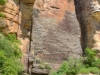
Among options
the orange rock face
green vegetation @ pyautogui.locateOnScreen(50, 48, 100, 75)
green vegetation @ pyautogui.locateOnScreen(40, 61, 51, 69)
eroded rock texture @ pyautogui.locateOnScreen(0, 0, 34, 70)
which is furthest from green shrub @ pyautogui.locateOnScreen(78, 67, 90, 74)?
the orange rock face

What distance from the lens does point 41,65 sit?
11.5 meters

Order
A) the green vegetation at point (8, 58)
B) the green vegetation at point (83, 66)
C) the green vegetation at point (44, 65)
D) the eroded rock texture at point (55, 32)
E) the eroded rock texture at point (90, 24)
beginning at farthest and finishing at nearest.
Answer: the eroded rock texture at point (90, 24), the eroded rock texture at point (55, 32), the green vegetation at point (44, 65), the green vegetation at point (83, 66), the green vegetation at point (8, 58)

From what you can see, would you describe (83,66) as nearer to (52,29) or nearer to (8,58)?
(52,29)

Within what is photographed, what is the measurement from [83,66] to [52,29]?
9.94ft

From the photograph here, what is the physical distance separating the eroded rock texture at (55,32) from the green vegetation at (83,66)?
985mm

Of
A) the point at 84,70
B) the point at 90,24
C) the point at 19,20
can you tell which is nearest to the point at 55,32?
the point at 90,24

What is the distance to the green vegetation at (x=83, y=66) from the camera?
37.0 ft

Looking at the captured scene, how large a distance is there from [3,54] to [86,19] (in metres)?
7.19

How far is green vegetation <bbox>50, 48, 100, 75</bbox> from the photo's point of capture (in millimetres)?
11273

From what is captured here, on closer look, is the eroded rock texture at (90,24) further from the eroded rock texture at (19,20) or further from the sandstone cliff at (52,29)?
the eroded rock texture at (19,20)

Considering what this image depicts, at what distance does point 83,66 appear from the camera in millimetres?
12148

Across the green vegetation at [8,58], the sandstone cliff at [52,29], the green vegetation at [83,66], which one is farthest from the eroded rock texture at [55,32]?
the green vegetation at [8,58]

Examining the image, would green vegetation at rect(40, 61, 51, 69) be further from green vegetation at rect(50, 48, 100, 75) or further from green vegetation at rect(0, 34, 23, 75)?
green vegetation at rect(0, 34, 23, 75)

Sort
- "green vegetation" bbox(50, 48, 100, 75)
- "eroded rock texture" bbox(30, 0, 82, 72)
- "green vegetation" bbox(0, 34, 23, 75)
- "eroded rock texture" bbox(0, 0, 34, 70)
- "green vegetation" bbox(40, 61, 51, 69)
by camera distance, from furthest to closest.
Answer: "eroded rock texture" bbox(30, 0, 82, 72) < "green vegetation" bbox(40, 61, 51, 69) < "green vegetation" bbox(50, 48, 100, 75) < "eroded rock texture" bbox(0, 0, 34, 70) < "green vegetation" bbox(0, 34, 23, 75)
